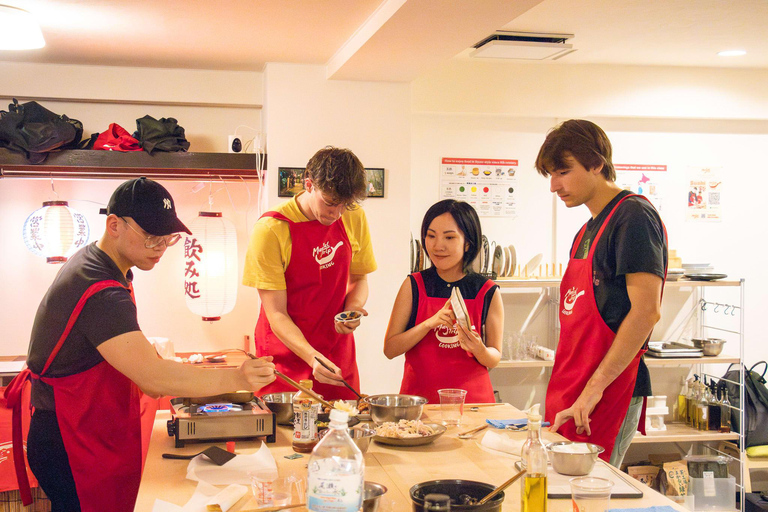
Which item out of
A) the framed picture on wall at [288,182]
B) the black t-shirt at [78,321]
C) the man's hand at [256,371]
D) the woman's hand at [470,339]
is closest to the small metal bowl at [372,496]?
the man's hand at [256,371]

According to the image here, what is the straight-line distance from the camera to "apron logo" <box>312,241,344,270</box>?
9.37 ft

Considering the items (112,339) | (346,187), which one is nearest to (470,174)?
(346,187)

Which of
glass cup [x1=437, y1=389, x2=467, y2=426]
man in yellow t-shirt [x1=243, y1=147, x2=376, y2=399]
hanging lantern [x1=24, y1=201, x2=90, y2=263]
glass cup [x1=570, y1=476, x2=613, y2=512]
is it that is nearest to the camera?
glass cup [x1=570, y1=476, x2=613, y2=512]

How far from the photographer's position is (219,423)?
2.04 m

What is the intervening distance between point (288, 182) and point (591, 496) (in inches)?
126

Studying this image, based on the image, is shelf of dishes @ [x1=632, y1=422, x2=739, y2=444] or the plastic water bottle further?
shelf of dishes @ [x1=632, y1=422, x2=739, y2=444]

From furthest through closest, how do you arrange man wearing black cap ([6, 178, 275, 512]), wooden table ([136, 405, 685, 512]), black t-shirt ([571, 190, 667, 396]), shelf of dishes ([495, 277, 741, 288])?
shelf of dishes ([495, 277, 741, 288])
black t-shirt ([571, 190, 667, 396])
man wearing black cap ([6, 178, 275, 512])
wooden table ([136, 405, 685, 512])

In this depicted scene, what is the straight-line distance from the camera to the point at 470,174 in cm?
501

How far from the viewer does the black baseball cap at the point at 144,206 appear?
2.08 meters

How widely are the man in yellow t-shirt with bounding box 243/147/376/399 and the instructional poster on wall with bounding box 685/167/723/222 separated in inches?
131

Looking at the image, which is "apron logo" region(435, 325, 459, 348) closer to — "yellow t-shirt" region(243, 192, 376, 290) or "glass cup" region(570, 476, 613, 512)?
"yellow t-shirt" region(243, 192, 376, 290)

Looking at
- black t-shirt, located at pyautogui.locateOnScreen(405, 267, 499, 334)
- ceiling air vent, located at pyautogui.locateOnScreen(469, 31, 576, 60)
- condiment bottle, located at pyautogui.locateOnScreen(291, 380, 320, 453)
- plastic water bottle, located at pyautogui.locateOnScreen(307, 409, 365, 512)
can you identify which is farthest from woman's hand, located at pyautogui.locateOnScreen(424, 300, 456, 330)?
ceiling air vent, located at pyautogui.locateOnScreen(469, 31, 576, 60)

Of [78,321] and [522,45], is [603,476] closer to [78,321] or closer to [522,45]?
[78,321]

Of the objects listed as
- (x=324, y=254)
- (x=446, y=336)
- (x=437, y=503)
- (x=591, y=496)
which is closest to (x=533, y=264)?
(x=446, y=336)
